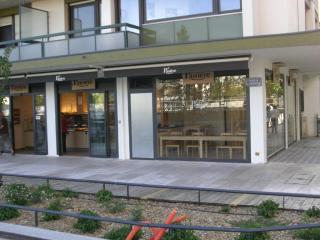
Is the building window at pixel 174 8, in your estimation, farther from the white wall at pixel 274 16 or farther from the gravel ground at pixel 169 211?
the gravel ground at pixel 169 211

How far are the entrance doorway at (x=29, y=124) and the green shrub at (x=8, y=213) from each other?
32.6 ft

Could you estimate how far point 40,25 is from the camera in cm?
1825

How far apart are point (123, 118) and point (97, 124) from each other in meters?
1.23

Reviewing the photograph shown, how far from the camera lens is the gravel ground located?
23.7ft

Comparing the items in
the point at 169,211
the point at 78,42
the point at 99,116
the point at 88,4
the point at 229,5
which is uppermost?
the point at 88,4

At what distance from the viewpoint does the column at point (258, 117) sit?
1381 cm

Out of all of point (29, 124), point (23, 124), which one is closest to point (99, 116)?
point (23, 124)

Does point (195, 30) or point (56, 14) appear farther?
point (56, 14)

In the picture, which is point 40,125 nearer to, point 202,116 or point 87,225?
point 202,116

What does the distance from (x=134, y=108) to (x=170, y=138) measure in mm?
1586

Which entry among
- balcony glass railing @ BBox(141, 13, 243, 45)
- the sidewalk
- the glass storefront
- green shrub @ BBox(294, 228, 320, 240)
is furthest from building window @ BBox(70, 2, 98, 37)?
green shrub @ BBox(294, 228, 320, 240)

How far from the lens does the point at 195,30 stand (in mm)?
14695

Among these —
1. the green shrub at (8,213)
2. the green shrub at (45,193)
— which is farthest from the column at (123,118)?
the green shrub at (8,213)

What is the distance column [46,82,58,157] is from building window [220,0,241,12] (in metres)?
6.90
